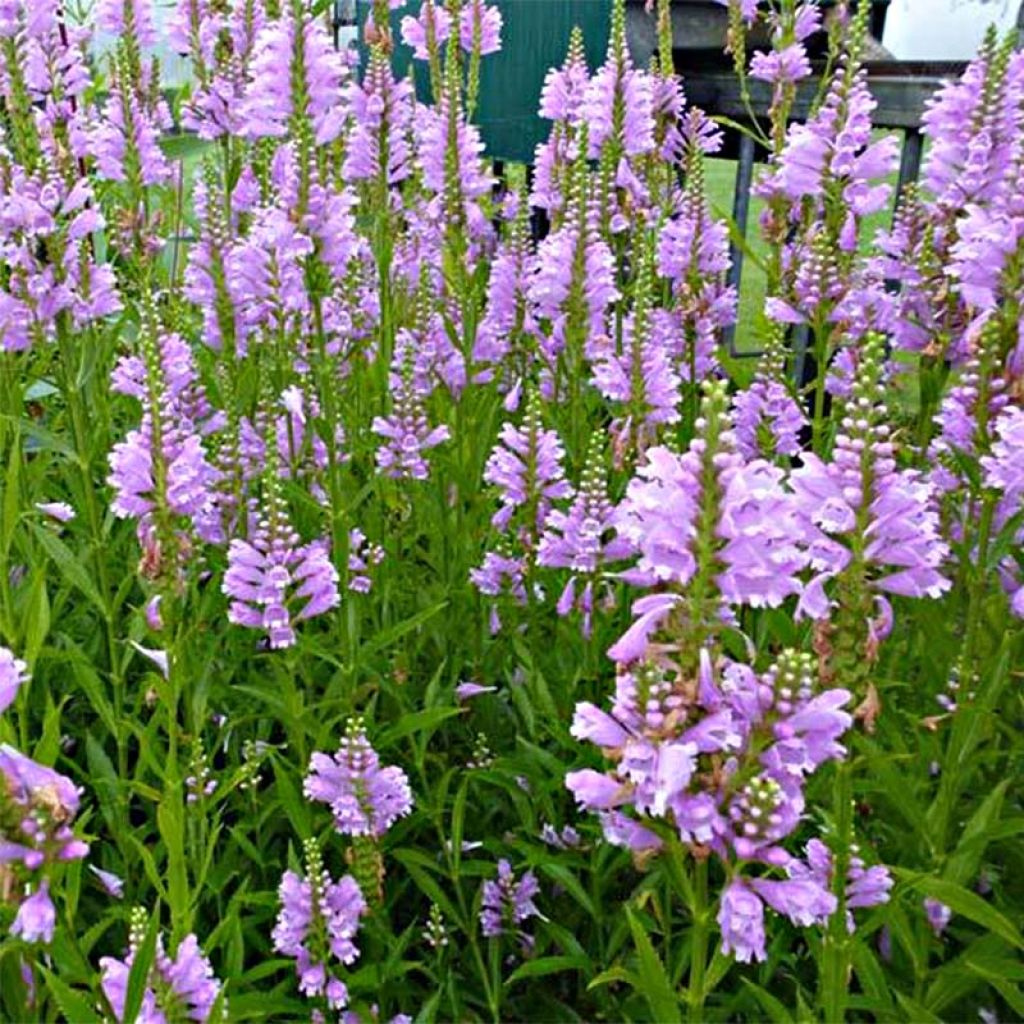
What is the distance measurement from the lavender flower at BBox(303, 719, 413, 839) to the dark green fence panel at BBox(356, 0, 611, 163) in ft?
20.0

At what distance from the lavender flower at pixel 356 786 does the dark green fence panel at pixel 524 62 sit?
609cm

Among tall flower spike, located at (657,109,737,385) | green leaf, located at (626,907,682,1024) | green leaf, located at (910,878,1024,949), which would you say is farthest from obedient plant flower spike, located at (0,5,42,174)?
green leaf, located at (910,878,1024,949)

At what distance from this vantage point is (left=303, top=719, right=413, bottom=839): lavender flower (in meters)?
2.78

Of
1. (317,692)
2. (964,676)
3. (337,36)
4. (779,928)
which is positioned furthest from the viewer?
(337,36)

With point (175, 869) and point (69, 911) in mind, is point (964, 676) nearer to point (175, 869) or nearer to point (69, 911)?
point (175, 869)

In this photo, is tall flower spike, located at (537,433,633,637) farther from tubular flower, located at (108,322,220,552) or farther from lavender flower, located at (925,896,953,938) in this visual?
lavender flower, located at (925,896,953,938)

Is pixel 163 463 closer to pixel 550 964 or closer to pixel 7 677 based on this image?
pixel 7 677

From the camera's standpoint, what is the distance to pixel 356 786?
2.80 m

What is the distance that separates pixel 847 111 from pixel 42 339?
2.12 meters

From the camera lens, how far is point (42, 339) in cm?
327

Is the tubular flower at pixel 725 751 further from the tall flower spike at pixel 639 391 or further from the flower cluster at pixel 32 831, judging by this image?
the tall flower spike at pixel 639 391

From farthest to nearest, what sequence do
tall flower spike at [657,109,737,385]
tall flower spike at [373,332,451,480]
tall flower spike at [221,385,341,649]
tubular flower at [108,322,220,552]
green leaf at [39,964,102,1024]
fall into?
tall flower spike at [657,109,737,385] < tall flower spike at [373,332,451,480] < tall flower spike at [221,385,341,649] < tubular flower at [108,322,220,552] < green leaf at [39,964,102,1024]

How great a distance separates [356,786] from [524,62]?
6723mm

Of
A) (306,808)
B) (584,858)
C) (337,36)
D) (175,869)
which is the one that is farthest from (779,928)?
(337,36)
